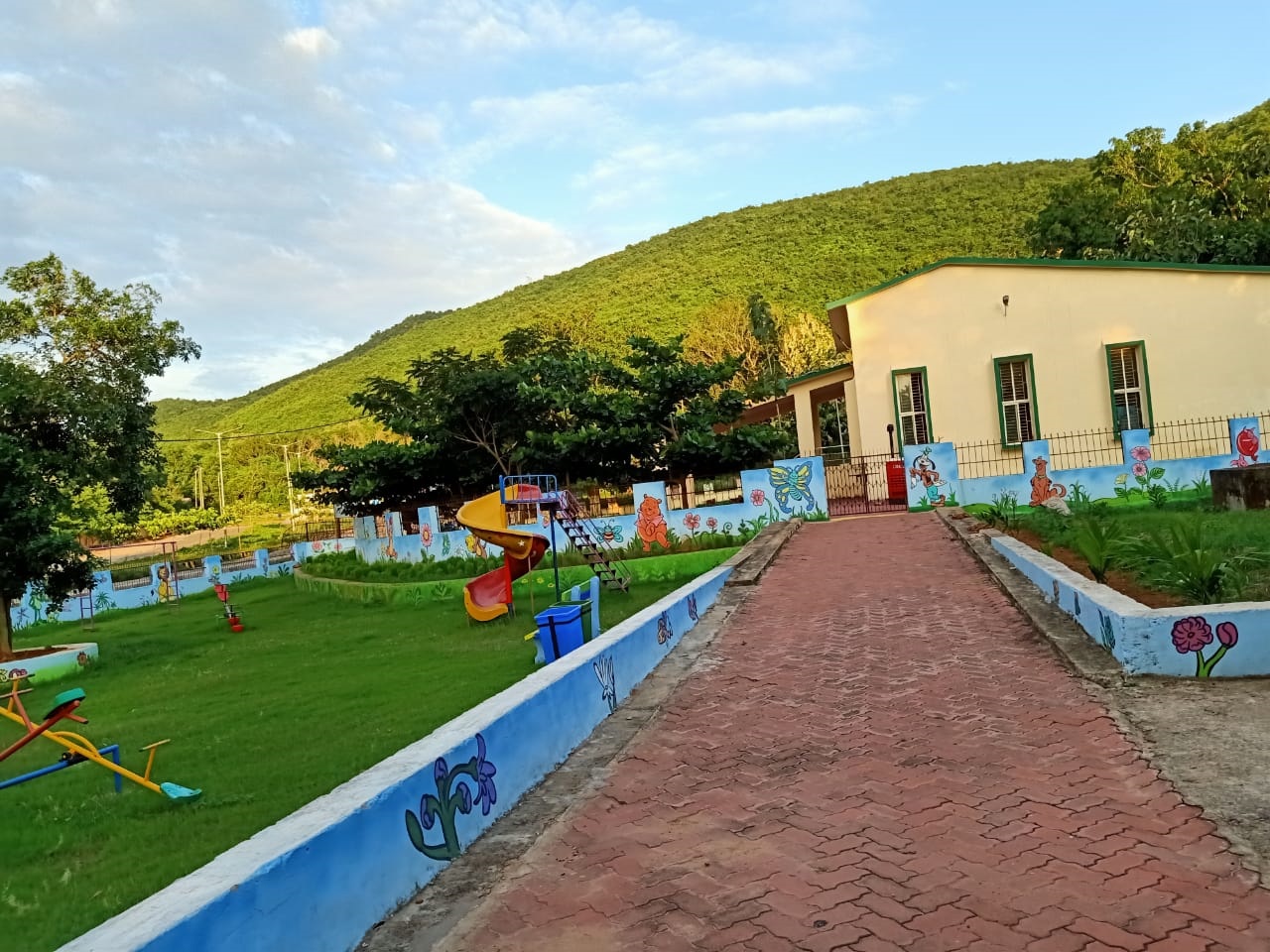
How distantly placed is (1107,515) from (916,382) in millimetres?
8074

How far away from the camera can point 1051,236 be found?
32.1m

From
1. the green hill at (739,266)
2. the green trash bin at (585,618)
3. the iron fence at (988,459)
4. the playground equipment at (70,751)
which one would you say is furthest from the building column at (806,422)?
the green hill at (739,266)

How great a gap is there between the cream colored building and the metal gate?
2.67ft

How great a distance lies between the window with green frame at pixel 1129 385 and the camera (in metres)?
19.6

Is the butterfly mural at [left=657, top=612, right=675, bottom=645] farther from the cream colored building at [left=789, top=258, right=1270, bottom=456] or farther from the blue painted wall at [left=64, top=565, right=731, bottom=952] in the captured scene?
the cream colored building at [left=789, top=258, right=1270, bottom=456]

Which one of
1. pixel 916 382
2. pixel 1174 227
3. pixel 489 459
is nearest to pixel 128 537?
pixel 489 459

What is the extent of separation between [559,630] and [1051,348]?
1524cm

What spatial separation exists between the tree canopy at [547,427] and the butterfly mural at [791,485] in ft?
8.62

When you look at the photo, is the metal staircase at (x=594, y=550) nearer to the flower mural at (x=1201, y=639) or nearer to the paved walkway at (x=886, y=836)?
the paved walkway at (x=886, y=836)

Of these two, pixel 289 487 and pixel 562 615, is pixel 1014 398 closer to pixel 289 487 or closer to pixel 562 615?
pixel 562 615

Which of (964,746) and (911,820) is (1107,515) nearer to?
(964,746)

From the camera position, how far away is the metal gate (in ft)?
62.3

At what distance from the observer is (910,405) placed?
21000mm

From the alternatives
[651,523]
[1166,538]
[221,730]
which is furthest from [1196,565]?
[651,523]
